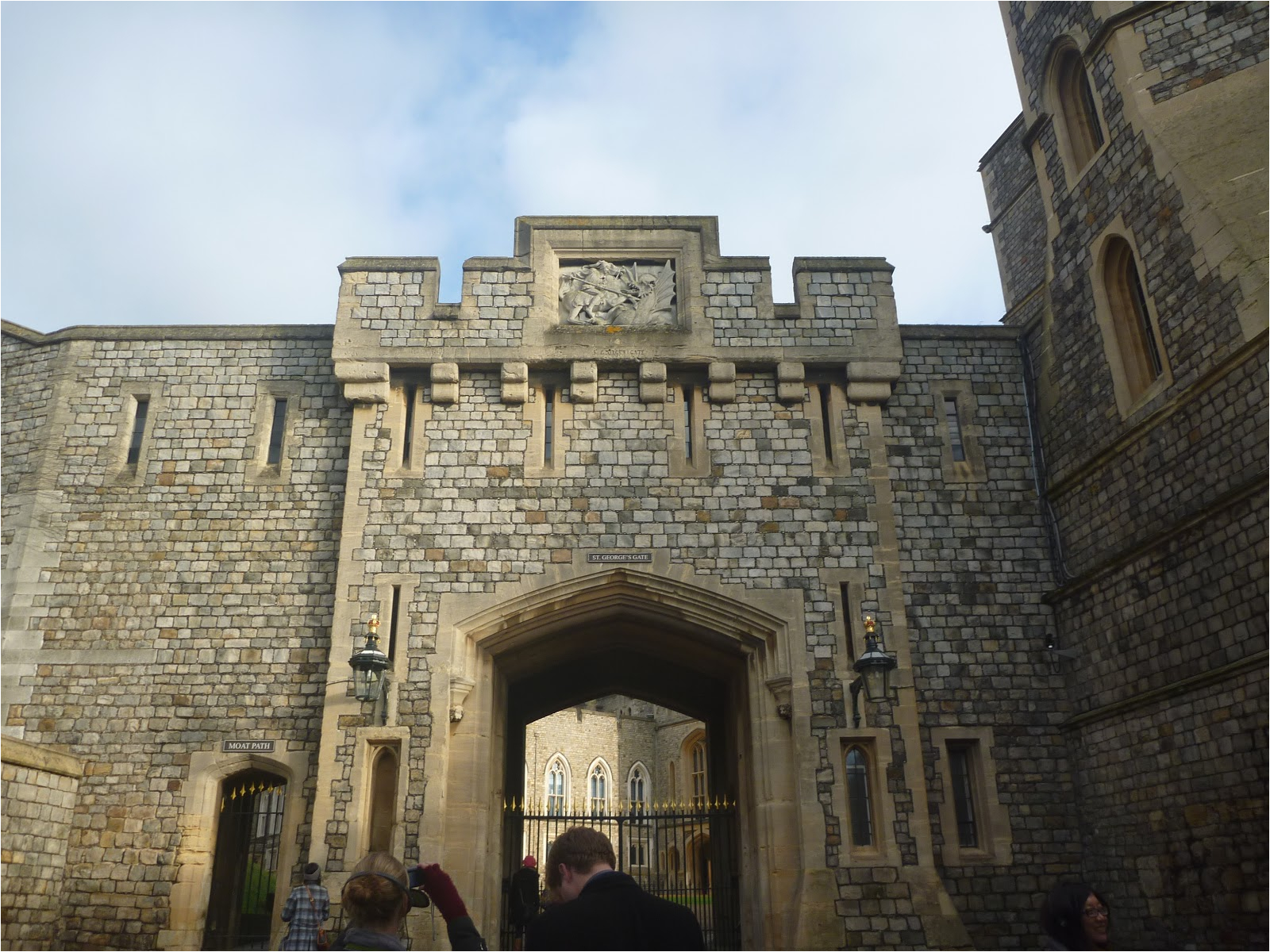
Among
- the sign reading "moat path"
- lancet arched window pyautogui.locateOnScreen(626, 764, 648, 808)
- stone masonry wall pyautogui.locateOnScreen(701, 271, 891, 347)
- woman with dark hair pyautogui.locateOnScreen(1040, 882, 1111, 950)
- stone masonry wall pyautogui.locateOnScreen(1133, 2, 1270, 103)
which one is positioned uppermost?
stone masonry wall pyautogui.locateOnScreen(1133, 2, 1270, 103)

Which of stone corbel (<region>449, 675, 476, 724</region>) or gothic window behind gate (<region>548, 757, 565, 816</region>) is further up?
gothic window behind gate (<region>548, 757, 565, 816</region>)

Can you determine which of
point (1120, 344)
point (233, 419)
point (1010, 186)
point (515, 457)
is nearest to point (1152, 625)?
point (1120, 344)

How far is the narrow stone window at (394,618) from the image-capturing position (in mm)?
11570

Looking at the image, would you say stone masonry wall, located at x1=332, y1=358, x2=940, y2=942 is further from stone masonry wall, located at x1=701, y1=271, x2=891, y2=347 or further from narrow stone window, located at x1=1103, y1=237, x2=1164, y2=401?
narrow stone window, located at x1=1103, y1=237, x2=1164, y2=401

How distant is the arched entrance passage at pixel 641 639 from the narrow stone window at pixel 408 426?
198 centimetres

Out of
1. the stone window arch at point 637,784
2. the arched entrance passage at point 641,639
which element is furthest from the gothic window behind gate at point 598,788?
the arched entrance passage at point 641,639

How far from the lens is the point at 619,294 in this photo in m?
13.5

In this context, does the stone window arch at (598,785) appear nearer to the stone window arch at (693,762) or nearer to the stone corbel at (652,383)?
the stone window arch at (693,762)

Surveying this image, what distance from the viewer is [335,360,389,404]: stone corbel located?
12.7 meters

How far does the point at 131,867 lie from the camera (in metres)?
11.1

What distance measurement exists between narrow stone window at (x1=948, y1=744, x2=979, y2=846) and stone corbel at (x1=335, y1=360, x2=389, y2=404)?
26.6 feet

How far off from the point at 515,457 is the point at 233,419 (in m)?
3.81

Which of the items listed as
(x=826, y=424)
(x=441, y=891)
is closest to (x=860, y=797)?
(x=826, y=424)

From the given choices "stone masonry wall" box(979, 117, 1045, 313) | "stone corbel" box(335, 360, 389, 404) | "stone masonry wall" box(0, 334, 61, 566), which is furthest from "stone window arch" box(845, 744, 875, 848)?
"stone masonry wall" box(0, 334, 61, 566)
